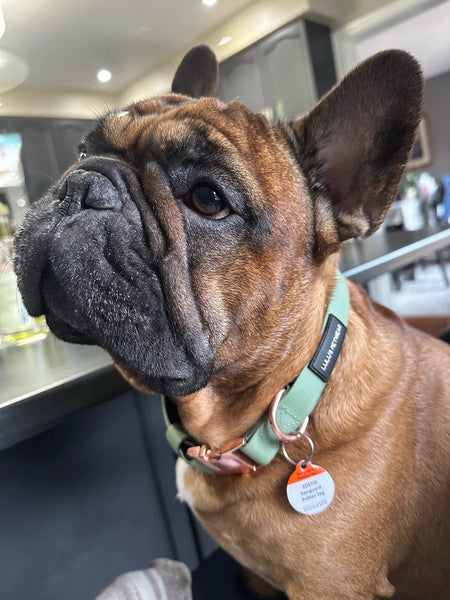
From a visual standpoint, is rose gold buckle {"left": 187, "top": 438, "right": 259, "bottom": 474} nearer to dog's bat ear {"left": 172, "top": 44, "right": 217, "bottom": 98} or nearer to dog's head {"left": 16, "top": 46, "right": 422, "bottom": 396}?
dog's head {"left": 16, "top": 46, "right": 422, "bottom": 396}

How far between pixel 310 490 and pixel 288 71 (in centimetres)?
274

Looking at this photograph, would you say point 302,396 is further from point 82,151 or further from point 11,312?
point 11,312

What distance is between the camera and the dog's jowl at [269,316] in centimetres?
60

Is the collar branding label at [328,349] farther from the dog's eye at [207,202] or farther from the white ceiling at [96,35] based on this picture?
the white ceiling at [96,35]

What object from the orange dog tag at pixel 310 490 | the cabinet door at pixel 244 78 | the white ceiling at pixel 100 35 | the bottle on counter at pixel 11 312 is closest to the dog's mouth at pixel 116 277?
the orange dog tag at pixel 310 490

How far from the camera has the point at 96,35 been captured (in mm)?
1727

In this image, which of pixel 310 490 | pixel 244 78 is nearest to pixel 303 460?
pixel 310 490

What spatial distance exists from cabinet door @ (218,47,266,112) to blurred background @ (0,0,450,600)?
0.04ft

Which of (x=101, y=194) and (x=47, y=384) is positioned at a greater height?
(x=101, y=194)

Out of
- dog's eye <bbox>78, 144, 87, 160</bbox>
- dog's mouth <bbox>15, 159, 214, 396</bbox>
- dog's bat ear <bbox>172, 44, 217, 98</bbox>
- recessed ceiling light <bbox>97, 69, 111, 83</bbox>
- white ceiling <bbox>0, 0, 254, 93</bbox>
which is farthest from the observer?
recessed ceiling light <bbox>97, 69, 111, 83</bbox>

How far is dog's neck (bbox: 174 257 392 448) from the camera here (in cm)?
72

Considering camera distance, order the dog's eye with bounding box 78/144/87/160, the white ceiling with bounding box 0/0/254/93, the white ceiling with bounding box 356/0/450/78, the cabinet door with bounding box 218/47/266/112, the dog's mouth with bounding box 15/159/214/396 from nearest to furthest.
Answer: the dog's mouth with bounding box 15/159/214/396, the dog's eye with bounding box 78/144/87/160, the white ceiling with bounding box 0/0/254/93, the cabinet door with bounding box 218/47/266/112, the white ceiling with bounding box 356/0/450/78

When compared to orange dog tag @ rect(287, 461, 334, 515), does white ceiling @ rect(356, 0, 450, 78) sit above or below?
above

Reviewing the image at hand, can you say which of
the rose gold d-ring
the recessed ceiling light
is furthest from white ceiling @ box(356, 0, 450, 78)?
the rose gold d-ring
